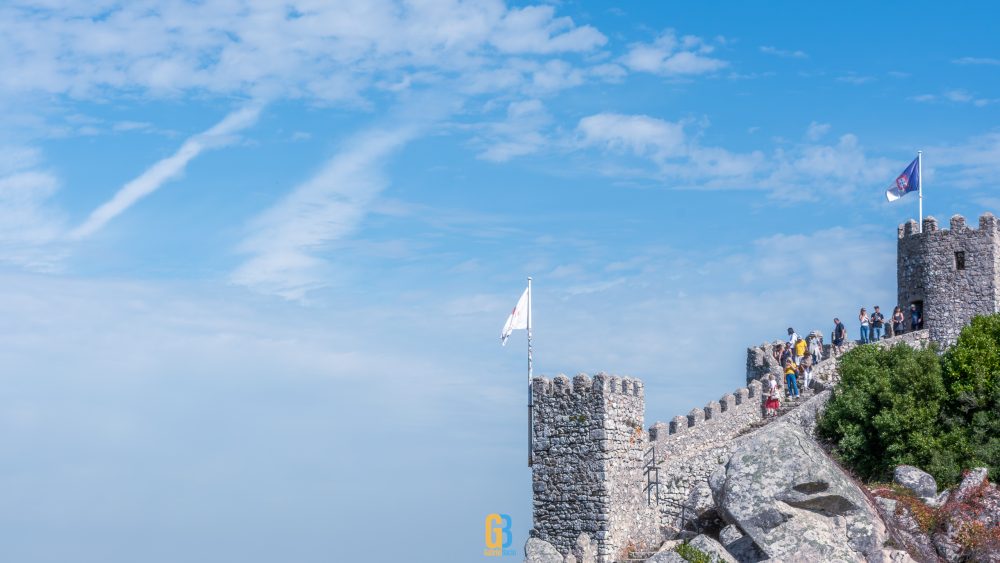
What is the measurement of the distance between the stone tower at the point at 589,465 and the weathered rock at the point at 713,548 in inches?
134

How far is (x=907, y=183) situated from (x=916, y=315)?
482 cm

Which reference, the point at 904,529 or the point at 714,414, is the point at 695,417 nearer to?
the point at 714,414

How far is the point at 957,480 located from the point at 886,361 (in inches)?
241

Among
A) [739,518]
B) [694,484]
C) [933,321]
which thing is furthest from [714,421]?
[933,321]

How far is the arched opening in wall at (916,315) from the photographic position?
49.7m

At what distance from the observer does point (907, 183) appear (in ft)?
165

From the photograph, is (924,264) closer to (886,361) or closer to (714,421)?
(886,361)

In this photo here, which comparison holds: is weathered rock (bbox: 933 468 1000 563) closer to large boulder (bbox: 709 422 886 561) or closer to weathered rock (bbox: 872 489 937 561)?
weathered rock (bbox: 872 489 937 561)

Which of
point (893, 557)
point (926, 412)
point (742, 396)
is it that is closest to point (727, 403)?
point (742, 396)

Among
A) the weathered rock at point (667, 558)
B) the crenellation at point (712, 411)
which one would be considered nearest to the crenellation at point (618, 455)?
the crenellation at point (712, 411)

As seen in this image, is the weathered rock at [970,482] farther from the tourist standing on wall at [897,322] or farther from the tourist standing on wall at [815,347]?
the tourist standing on wall at [897,322]

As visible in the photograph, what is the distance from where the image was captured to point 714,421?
1550 inches

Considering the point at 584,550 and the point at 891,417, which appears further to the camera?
the point at 891,417

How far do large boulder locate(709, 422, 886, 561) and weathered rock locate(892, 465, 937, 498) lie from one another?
2.71 m
